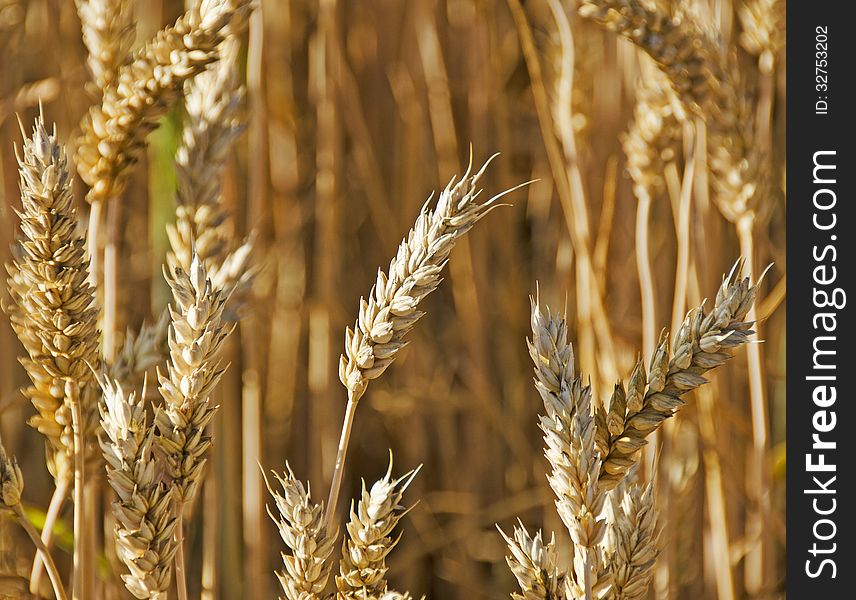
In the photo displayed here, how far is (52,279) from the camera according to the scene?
595 millimetres

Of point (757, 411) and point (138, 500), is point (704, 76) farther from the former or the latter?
point (138, 500)

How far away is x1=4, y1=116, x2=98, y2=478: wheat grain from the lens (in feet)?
1.90

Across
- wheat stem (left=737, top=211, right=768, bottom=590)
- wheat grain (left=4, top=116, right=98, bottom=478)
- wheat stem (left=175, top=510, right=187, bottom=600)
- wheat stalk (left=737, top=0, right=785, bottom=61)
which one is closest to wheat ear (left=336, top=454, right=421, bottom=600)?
wheat stem (left=175, top=510, right=187, bottom=600)

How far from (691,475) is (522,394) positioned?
0.42m

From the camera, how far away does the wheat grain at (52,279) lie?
580mm

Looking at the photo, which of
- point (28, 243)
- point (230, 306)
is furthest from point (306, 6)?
point (28, 243)

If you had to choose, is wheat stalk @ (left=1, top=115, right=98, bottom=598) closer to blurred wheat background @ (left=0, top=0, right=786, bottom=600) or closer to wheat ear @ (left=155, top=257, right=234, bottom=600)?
wheat ear @ (left=155, top=257, right=234, bottom=600)

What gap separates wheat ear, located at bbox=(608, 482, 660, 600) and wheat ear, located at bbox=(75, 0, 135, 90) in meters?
0.60

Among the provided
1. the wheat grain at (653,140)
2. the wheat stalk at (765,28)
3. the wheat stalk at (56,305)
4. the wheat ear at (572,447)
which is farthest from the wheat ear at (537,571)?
the wheat stalk at (765,28)

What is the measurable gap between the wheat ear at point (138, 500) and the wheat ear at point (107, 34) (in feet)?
1.12

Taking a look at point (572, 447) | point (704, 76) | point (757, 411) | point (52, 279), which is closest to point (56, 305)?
point (52, 279)

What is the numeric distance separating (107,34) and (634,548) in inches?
25.1

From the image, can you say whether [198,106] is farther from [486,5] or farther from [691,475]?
[691,475]

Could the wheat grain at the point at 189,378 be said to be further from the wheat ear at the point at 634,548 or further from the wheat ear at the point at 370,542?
the wheat ear at the point at 634,548
